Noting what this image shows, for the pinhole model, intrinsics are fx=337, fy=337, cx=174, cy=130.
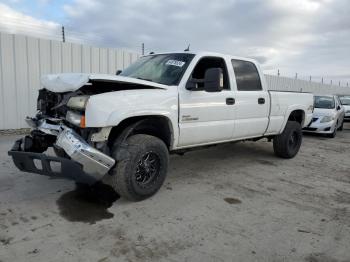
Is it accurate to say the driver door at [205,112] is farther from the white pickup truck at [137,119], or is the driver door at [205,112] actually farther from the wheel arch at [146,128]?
the wheel arch at [146,128]

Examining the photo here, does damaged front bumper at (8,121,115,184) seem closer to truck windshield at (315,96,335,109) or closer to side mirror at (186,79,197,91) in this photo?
side mirror at (186,79,197,91)

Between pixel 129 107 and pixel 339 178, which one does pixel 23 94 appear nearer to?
pixel 129 107

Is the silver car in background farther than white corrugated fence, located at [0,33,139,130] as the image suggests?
Yes

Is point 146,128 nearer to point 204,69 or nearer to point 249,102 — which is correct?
point 204,69

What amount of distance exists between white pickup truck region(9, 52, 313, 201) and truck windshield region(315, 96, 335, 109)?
7.23 meters

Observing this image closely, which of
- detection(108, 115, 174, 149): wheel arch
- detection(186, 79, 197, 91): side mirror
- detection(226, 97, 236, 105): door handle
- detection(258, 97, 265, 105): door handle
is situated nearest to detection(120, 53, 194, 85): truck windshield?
detection(186, 79, 197, 91): side mirror

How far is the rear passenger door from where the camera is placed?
18.1ft

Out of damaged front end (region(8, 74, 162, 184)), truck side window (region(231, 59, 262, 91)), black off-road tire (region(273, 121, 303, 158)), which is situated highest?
truck side window (region(231, 59, 262, 91))

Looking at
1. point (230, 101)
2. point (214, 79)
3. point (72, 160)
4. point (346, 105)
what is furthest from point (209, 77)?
point (346, 105)

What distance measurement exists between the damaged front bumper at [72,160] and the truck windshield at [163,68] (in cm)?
153

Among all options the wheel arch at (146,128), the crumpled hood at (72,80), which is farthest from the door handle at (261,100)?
the crumpled hood at (72,80)

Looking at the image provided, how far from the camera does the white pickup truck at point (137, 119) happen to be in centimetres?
362

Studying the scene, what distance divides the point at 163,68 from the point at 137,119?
43.7 inches

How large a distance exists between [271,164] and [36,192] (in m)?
4.27
